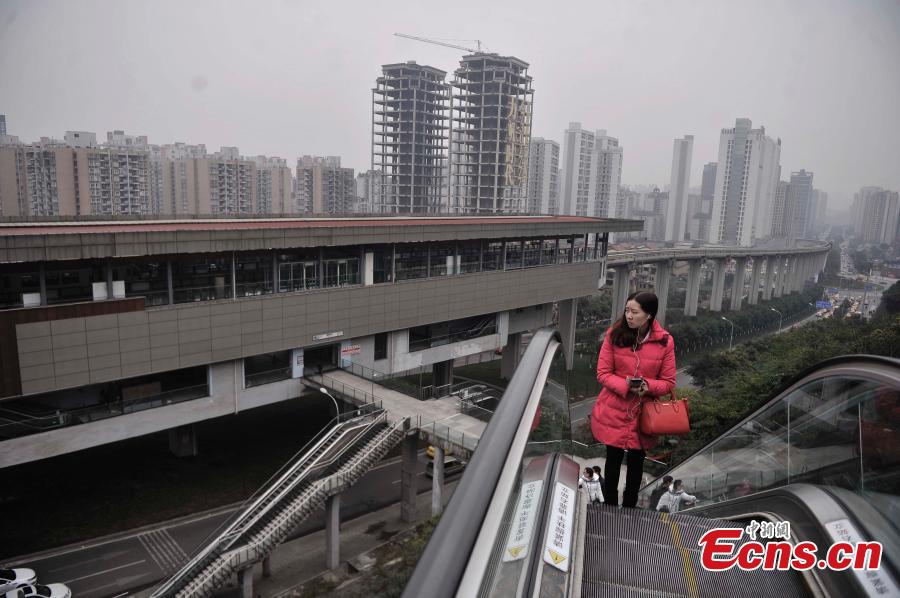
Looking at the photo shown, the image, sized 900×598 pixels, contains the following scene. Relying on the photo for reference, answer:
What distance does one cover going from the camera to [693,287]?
144 feet

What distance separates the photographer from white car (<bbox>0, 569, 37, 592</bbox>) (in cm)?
999

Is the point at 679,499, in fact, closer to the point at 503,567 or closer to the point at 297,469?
the point at 503,567

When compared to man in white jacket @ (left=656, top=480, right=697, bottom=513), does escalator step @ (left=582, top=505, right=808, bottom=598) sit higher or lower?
higher

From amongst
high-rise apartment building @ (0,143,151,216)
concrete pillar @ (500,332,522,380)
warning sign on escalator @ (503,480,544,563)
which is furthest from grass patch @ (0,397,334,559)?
high-rise apartment building @ (0,143,151,216)

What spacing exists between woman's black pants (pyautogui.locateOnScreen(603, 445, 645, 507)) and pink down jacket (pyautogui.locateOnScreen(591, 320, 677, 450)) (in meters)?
0.09

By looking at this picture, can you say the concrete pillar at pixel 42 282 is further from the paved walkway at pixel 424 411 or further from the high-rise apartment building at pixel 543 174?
the high-rise apartment building at pixel 543 174

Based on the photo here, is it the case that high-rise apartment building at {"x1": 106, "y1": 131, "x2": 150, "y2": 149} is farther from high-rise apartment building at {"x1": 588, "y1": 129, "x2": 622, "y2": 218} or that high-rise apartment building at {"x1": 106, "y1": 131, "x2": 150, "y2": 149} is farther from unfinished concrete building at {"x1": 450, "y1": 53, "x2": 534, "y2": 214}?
high-rise apartment building at {"x1": 588, "y1": 129, "x2": 622, "y2": 218}

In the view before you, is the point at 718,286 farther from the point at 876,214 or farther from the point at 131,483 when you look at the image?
the point at 131,483

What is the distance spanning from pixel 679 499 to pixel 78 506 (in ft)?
43.9

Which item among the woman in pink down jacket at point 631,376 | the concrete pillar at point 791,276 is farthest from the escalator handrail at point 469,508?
the concrete pillar at point 791,276

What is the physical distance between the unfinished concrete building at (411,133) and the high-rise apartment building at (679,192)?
45599 mm

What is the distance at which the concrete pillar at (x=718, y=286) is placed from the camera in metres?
46.0

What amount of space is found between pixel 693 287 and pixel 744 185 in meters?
26.6

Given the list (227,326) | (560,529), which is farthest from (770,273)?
(560,529)
